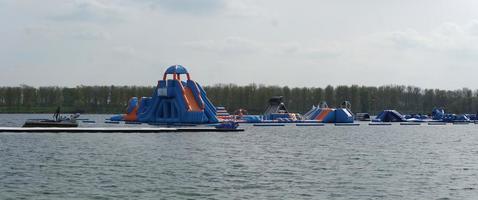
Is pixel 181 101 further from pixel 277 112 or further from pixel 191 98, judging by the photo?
pixel 277 112

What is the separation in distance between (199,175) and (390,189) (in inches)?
344

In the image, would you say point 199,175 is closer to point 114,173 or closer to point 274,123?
point 114,173

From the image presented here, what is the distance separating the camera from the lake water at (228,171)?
26062 millimetres

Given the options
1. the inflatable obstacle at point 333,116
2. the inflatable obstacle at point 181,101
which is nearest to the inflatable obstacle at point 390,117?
the inflatable obstacle at point 333,116

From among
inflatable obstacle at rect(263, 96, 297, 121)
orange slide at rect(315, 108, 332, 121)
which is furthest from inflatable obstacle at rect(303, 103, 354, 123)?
inflatable obstacle at rect(263, 96, 297, 121)

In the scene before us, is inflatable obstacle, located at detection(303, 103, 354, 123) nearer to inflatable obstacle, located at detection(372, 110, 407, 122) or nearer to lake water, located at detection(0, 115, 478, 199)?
inflatable obstacle, located at detection(372, 110, 407, 122)

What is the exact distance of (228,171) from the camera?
33.3 meters

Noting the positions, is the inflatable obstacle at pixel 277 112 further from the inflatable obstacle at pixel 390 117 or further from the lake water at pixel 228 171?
the lake water at pixel 228 171

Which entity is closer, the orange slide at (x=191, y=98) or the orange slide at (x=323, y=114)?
the orange slide at (x=191, y=98)

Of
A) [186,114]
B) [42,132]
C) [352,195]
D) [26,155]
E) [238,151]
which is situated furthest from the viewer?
[186,114]

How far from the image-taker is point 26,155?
40406 mm

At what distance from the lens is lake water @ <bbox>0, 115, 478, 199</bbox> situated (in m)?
26.1

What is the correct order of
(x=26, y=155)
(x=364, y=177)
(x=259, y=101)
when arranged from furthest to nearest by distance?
(x=259, y=101)
(x=26, y=155)
(x=364, y=177)

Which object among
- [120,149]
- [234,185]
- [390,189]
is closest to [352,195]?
[390,189]
